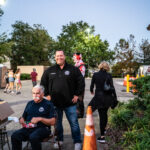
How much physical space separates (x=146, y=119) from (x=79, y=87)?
1830 millimetres

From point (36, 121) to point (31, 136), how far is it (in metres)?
0.25

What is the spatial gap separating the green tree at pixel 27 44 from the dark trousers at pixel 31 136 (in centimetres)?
5473

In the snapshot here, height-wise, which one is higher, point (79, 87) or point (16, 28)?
point (16, 28)

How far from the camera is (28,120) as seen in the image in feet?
12.1

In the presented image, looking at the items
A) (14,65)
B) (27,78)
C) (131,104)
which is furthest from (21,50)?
(131,104)

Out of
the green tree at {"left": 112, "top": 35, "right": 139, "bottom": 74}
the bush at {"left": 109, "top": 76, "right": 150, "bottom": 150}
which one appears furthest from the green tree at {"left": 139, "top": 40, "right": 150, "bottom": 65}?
the bush at {"left": 109, "top": 76, "right": 150, "bottom": 150}

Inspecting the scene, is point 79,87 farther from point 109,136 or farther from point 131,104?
point 131,104

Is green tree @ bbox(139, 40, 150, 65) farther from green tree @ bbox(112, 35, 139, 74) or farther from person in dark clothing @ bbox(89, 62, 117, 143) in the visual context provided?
person in dark clothing @ bbox(89, 62, 117, 143)

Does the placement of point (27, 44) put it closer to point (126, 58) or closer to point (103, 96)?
point (126, 58)

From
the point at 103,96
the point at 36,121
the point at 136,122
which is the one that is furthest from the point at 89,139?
the point at 136,122

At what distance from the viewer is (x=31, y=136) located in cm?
339

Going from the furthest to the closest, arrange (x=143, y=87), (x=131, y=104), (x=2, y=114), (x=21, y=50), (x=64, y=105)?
(x=21, y=50), (x=131, y=104), (x=143, y=87), (x=64, y=105), (x=2, y=114)

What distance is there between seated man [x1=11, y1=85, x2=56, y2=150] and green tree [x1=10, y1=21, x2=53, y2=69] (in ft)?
179

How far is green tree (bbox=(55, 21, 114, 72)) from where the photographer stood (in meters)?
51.2
